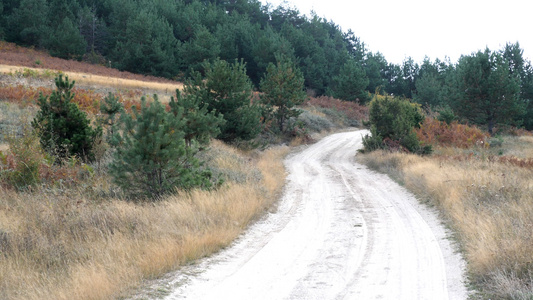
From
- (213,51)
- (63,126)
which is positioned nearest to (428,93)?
(213,51)

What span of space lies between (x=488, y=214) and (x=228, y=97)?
14.4 meters

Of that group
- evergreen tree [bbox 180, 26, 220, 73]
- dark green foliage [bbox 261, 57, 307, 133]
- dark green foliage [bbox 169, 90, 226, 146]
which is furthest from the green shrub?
dark green foliage [bbox 169, 90, 226, 146]

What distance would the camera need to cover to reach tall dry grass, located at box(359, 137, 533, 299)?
537 cm

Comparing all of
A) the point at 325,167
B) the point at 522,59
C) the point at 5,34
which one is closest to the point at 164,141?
the point at 325,167

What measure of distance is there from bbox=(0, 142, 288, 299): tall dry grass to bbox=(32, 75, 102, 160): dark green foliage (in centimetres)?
296

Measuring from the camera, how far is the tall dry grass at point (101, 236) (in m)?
5.37

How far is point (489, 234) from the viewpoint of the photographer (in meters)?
6.59

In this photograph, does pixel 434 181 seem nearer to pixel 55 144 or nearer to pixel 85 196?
pixel 85 196

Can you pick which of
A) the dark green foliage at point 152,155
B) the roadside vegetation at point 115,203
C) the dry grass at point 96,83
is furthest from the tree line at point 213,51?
the dark green foliage at point 152,155

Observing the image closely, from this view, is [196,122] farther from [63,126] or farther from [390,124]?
[390,124]

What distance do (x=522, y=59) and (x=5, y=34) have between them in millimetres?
64826

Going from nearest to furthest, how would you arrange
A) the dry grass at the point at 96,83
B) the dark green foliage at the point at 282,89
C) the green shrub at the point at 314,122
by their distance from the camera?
the dry grass at the point at 96,83, the dark green foliage at the point at 282,89, the green shrub at the point at 314,122

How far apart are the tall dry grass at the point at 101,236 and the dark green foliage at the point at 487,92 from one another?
104ft

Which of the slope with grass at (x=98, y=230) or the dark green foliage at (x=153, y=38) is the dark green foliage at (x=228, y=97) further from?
the dark green foliage at (x=153, y=38)
